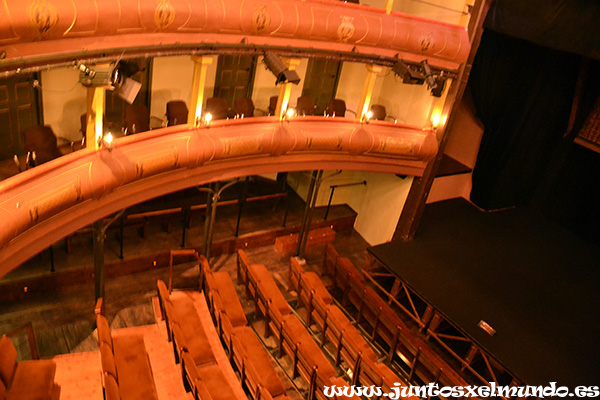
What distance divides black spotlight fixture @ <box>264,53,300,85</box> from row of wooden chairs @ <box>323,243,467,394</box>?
325 cm

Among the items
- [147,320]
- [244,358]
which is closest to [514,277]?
[244,358]

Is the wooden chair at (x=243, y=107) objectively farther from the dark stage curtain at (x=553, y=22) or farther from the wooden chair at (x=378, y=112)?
the dark stage curtain at (x=553, y=22)

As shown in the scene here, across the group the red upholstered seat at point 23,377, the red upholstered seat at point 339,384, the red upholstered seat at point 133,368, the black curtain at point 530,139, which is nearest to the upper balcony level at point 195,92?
the red upholstered seat at point 23,377

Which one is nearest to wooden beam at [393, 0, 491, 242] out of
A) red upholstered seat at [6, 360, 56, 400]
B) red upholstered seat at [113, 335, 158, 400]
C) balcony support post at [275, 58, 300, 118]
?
balcony support post at [275, 58, 300, 118]

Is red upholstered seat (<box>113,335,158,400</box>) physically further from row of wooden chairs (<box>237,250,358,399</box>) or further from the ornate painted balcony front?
the ornate painted balcony front

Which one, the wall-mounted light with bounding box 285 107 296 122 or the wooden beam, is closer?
the wall-mounted light with bounding box 285 107 296 122

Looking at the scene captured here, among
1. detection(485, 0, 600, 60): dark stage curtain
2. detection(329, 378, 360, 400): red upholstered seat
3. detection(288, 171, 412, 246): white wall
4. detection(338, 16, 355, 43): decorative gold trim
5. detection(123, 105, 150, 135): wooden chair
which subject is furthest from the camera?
detection(288, 171, 412, 246): white wall

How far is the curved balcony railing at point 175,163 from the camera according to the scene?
16.7 ft

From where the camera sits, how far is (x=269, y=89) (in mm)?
9250

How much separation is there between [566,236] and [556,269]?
62.5 inches

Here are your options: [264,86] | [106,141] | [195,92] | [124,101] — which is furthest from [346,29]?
[106,141]

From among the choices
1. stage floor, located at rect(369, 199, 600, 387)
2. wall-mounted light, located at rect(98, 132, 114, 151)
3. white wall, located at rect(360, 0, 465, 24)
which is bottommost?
stage floor, located at rect(369, 199, 600, 387)

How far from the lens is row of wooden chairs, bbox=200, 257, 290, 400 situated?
6.05 meters

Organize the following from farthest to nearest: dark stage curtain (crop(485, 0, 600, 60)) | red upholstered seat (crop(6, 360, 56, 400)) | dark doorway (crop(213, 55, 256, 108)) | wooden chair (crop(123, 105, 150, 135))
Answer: dark doorway (crop(213, 55, 256, 108)) < dark stage curtain (crop(485, 0, 600, 60)) < wooden chair (crop(123, 105, 150, 135)) < red upholstered seat (crop(6, 360, 56, 400))
